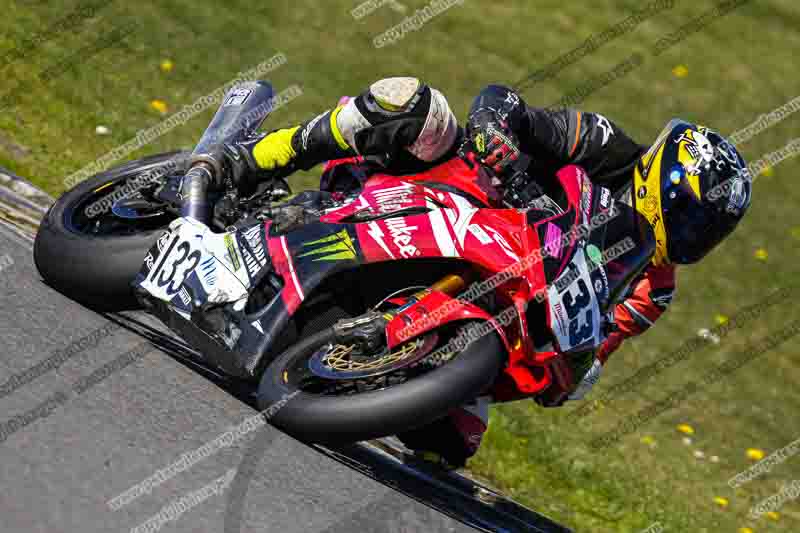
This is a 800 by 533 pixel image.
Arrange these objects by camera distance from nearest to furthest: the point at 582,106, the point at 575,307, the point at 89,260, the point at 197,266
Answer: the point at 575,307 < the point at 197,266 < the point at 89,260 < the point at 582,106

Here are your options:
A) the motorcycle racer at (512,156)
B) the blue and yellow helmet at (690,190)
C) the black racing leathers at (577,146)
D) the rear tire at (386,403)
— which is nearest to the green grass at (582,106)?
the motorcycle racer at (512,156)

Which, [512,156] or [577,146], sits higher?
[512,156]

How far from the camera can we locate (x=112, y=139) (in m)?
8.15

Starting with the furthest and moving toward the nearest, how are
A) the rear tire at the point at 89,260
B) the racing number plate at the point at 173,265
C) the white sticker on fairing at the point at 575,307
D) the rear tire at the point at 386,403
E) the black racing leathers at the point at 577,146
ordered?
the black racing leathers at the point at 577,146 → the rear tire at the point at 89,260 → the racing number plate at the point at 173,265 → the white sticker on fairing at the point at 575,307 → the rear tire at the point at 386,403

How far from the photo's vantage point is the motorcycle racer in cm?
480

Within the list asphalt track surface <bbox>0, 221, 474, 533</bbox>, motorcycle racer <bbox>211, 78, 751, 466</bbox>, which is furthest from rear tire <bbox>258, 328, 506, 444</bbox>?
motorcycle racer <bbox>211, 78, 751, 466</bbox>

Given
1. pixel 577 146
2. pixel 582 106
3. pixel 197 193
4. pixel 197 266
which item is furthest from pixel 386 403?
pixel 582 106

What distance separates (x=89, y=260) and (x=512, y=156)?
6.42ft

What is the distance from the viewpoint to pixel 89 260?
506cm

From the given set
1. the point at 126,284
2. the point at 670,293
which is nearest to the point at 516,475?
the point at 670,293

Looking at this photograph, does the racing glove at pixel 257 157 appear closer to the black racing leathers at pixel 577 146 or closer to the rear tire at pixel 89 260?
the rear tire at pixel 89 260

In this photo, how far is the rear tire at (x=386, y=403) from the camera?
4090 mm

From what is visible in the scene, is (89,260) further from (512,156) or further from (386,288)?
(512,156)

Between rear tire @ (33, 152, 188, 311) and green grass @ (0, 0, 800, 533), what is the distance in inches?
83.8
